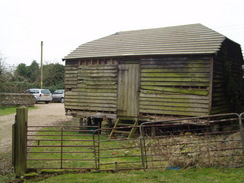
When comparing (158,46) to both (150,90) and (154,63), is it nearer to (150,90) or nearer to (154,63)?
(154,63)

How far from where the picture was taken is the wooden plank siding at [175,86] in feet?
36.1

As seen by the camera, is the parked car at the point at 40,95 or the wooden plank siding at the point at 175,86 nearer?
the wooden plank siding at the point at 175,86

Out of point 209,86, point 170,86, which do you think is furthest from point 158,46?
point 209,86

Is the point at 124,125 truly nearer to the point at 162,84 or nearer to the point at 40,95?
the point at 162,84

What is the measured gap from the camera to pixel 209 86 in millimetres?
10836

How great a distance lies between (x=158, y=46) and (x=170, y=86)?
2.08 m

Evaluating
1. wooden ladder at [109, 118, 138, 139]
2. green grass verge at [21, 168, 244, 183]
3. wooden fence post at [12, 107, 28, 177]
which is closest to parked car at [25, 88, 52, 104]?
wooden ladder at [109, 118, 138, 139]

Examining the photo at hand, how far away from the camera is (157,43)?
12.9m

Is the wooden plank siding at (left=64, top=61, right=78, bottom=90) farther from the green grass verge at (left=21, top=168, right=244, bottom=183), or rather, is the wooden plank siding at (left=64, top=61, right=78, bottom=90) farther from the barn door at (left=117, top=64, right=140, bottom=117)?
the green grass verge at (left=21, top=168, right=244, bottom=183)

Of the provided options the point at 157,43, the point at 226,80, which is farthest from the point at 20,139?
the point at 226,80

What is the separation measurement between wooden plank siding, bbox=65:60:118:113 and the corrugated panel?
Result: 0.66 meters

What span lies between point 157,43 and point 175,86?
248 cm

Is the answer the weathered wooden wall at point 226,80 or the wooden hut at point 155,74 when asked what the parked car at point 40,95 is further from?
the weathered wooden wall at point 226,80

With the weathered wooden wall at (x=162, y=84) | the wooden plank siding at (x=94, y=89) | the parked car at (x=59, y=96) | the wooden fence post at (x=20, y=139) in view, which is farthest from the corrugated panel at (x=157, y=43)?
the parked car at (x=59, y=96)
